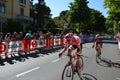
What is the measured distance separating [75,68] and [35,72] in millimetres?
3300

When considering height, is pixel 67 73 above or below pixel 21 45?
below

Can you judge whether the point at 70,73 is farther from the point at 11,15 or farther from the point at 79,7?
the point at 79,7

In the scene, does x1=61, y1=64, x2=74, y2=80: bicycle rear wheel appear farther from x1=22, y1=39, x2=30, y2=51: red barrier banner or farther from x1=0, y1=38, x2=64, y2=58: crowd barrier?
x1=22, y1=39, x2=30, y2=51: red barrier banner

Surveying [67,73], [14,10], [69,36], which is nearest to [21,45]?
[69,36]

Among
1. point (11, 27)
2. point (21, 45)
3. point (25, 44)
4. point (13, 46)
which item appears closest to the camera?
point (13, 46)

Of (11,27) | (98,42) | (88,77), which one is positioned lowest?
(88,77)

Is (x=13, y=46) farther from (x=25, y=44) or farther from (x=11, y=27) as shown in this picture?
(x=11, y=27)

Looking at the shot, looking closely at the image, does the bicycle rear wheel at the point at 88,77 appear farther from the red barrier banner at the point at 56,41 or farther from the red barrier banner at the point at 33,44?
the red barrier banner at the point at 56,41

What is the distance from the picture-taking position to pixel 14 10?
193 feet

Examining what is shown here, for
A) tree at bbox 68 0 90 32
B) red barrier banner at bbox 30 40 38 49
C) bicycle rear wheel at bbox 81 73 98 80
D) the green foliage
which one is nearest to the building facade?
the green foliage

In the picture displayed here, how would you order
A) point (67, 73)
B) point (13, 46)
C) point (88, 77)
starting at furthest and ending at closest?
point (13, 46), point (88, 77), point (67, 73)

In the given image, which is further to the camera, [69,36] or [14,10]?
[14,10]

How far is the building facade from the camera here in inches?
2144

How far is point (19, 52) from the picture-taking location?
22.0 metres
